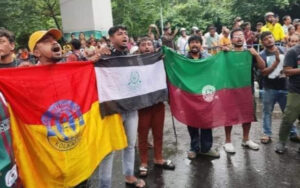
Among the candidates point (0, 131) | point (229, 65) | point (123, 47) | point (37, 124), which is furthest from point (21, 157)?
point (229, 65)

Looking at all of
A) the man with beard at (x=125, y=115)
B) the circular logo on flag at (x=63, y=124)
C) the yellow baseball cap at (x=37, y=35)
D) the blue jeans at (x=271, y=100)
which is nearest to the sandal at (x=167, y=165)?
the man with beard at (x=125, y=115)

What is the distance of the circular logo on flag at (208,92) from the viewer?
17.3ft

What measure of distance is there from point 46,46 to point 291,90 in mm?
3715

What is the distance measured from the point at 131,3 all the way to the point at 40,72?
19140mm

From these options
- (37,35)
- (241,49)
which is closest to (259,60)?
(241,49)

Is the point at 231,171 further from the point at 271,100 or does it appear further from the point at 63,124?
the point at 63,124

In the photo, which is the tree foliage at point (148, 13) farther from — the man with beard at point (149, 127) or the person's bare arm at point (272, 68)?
the man with beard at point (149, 127)

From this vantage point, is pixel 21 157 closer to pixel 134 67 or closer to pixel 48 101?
pixel 48 101

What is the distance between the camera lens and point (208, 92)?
17.3 feet

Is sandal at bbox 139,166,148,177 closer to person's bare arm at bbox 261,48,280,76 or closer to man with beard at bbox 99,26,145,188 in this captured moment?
man with beard at bbox 99,26,145,188

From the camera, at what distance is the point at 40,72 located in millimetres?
3283

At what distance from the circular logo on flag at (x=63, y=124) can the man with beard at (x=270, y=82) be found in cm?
335

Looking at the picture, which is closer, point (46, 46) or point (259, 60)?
point (46, 46)

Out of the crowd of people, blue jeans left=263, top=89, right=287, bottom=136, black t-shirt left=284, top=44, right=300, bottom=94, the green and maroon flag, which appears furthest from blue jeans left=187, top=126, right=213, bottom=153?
black t-shirt left=284, top=44, right=300, bottom=94
